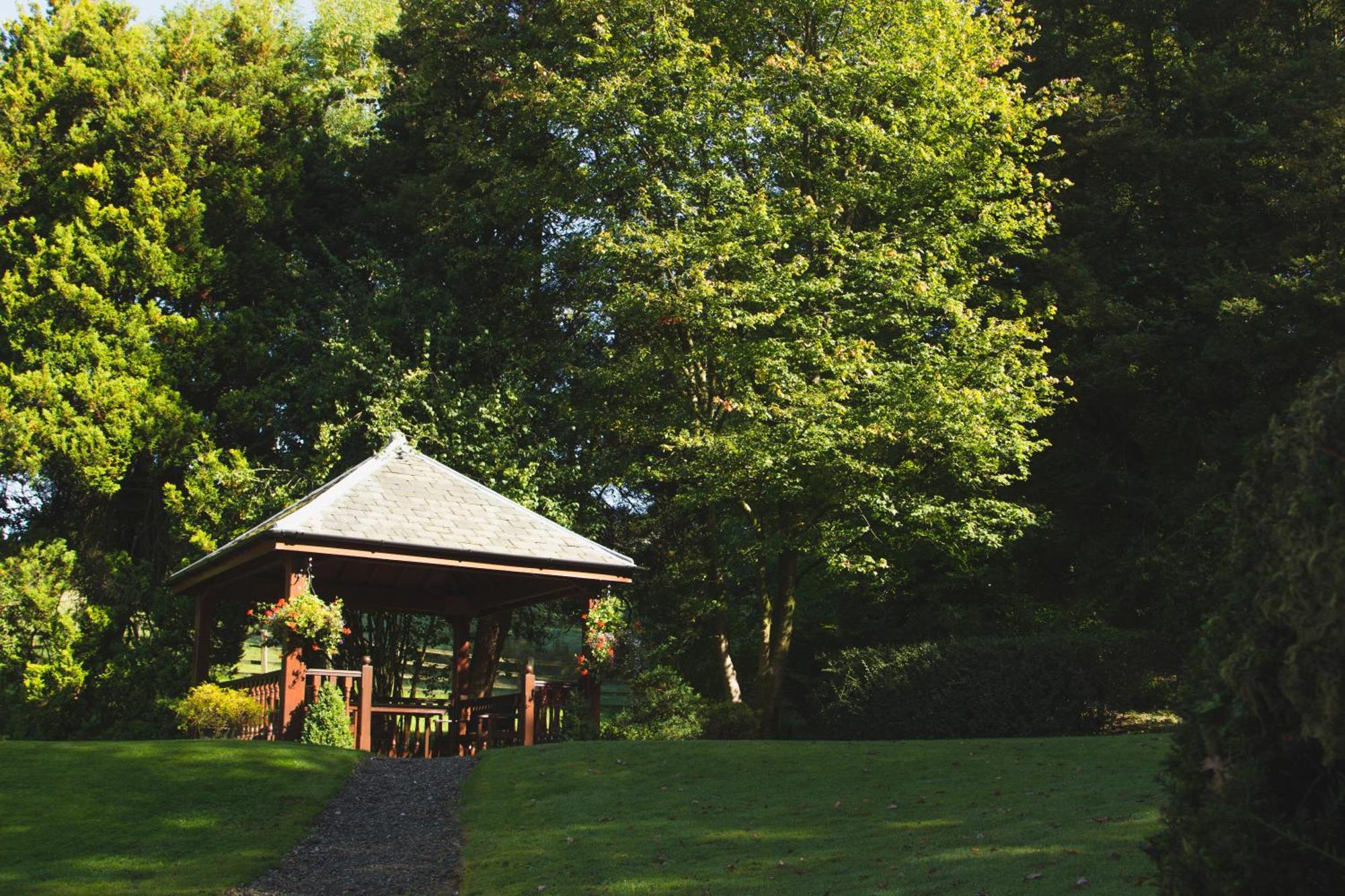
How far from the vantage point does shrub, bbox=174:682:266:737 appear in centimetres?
1448

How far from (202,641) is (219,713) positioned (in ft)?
11.6

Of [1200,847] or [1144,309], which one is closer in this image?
[1200,847]

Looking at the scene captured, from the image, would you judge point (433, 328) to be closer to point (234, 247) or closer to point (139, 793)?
point (234, 247)

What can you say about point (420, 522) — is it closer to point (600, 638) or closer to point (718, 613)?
point (600, 638)

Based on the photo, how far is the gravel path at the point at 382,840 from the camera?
324 inches

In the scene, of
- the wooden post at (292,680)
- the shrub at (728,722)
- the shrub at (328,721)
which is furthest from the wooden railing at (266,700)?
the shrub at (728,722)

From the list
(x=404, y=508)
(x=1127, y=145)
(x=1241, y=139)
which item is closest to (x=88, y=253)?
(x=404, y=508)

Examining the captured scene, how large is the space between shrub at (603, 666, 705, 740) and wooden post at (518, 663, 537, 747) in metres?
1.26

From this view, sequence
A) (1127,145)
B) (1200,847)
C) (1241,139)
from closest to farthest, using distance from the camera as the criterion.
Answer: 1. (1200,847)
2. (1241,139)
3. (1127,145)

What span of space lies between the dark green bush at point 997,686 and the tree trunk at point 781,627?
6.66 ft

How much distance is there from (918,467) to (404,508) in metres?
8.79

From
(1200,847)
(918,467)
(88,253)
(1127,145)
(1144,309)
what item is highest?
(1127,145)

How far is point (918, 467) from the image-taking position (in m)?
19.7

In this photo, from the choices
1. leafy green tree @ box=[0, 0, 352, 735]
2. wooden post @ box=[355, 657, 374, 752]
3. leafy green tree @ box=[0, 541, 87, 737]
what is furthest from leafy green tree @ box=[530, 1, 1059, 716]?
leafy green tree @ box=[0, 541, 87, 737]
